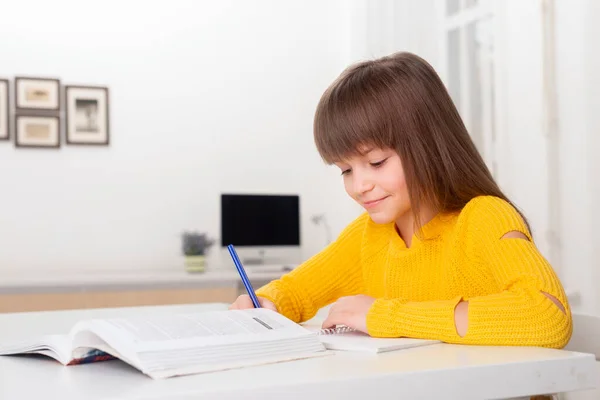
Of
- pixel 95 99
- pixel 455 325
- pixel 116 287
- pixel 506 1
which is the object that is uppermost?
pixel 506 1

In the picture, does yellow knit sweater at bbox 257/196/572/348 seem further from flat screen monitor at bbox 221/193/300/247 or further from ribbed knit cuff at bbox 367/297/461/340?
flat screen monitor at bbox 221/193/300/247

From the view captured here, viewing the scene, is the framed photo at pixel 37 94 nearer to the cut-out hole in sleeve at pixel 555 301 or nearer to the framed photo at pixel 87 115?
the framed photo at pixel 87 115

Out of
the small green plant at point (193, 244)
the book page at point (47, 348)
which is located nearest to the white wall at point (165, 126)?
the small green plant at point (193, 244)

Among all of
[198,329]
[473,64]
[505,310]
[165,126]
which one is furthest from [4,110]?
[505,310]

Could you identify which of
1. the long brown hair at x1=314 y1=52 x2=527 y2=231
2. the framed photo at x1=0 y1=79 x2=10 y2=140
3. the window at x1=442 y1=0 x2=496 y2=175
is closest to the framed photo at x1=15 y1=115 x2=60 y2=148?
the framed photo at x1=0 y1=79 x2=10 y2=140

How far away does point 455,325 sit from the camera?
106 centimetres

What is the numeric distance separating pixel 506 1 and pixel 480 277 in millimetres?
2208

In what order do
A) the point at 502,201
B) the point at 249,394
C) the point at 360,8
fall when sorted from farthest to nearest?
the point at 360,8
the point at 502,201
the point at 249,394

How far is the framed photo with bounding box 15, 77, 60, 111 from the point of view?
161 inches

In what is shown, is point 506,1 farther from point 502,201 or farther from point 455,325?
point 455,325

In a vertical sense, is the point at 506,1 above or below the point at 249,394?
above

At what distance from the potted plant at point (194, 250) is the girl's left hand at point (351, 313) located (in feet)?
9.82

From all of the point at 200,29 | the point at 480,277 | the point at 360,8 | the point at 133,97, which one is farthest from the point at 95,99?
the point at 480,277

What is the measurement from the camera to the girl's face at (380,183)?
4.30ft
